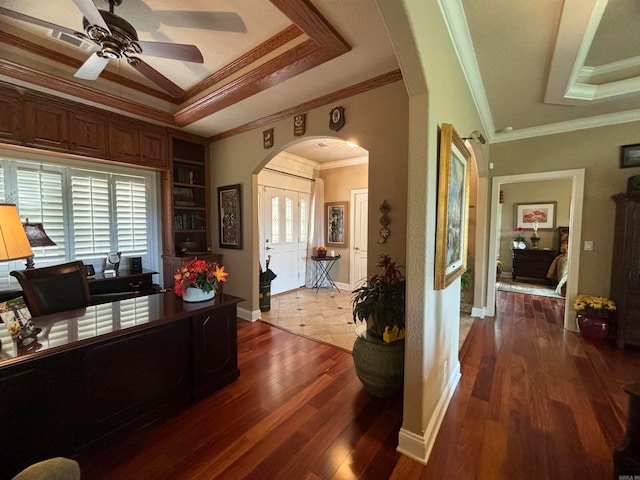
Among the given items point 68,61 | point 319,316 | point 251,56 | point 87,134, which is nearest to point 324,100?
point 251,56

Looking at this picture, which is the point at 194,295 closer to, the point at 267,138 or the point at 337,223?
the point at 267,138

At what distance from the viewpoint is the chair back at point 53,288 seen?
198 cm

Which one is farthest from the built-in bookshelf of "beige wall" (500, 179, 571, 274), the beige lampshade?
"beige wall" (500, 179, 571, 274)

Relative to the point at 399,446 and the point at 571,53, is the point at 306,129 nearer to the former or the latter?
the point at 571,53

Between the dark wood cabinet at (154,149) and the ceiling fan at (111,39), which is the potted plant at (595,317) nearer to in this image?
the ceiling fan at (111,39)

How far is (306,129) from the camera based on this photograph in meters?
3.11

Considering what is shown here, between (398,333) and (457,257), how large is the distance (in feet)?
2.60

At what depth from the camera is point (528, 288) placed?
19.4 feet

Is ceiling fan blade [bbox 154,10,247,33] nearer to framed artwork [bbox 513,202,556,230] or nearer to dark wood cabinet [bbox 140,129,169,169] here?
dark wood cabinet [bbox 140,129,169,169]

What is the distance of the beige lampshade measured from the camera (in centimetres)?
143

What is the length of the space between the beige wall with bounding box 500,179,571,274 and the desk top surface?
7576mm

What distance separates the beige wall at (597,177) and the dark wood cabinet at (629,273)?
0.87ft

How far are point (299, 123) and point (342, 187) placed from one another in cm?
282

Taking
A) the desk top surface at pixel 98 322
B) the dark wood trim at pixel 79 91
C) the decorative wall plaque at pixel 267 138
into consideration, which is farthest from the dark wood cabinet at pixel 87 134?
the desk top surface at pixel 98 322
